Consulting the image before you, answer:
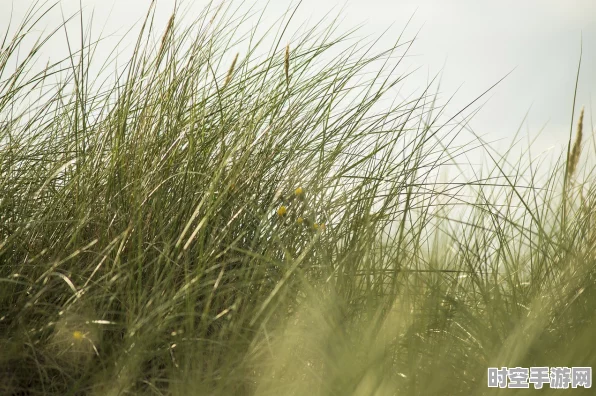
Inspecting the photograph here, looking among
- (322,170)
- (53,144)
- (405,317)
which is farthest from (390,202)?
(53,144)

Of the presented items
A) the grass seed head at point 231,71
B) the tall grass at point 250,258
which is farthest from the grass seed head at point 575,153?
the grass seed head at point 231,71

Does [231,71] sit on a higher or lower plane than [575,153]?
higher

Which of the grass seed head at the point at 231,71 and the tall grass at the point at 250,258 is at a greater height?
the grass seed head at the point at 231,71

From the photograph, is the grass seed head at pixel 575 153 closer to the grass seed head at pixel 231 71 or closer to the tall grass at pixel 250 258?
the tall grass at pixel 250 258

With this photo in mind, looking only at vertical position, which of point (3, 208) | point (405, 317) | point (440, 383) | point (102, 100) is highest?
point (102, 100)

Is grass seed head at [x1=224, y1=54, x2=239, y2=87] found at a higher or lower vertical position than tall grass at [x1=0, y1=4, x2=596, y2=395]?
higher

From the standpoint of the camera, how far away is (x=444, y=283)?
1603mm

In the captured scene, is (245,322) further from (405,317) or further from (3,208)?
(3,208)

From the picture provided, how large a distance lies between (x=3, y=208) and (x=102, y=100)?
59cm

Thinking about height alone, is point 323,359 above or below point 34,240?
below

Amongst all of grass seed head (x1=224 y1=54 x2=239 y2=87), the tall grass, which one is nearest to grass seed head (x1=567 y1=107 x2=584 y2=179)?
the tall grass

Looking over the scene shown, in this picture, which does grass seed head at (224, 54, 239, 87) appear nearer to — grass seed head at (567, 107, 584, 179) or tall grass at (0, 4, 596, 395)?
tall grass at (0, 4, 596, 395)

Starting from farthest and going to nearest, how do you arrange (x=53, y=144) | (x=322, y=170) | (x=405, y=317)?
(x=53, y=144), (x=322, y=170), (x=405, y=317)

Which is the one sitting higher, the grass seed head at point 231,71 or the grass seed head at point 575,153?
the grass seed head at point 231,71
